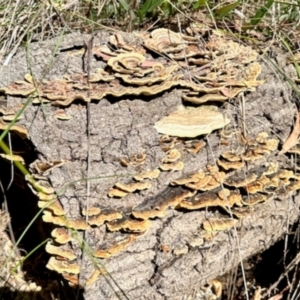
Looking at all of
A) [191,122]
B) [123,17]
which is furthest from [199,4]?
[191,122]

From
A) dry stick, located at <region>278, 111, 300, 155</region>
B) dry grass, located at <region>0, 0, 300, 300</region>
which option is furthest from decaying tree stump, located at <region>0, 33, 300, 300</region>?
dry grass, located at <region>0, 0, 300, 300</region>

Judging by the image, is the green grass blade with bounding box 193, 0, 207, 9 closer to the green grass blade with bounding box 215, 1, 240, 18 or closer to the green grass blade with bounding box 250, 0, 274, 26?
the green grass blade with bounding box 215, 1, 240, 18

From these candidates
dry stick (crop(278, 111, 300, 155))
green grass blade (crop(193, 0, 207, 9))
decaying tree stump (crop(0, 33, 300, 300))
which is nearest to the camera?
decaying tree stump (crop(0, 33, 300, 300))

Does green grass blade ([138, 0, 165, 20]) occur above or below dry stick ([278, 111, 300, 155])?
above

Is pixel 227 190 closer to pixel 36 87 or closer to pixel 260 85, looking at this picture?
pixel 260 85

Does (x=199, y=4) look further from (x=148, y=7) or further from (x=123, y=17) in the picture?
(x=123, y=17)

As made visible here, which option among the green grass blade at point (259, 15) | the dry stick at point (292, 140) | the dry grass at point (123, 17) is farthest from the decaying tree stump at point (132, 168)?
the green grass blade at point (259, 15)

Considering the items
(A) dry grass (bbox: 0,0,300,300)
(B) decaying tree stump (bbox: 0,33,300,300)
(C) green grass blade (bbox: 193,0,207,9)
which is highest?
(C) green grass blade (bbox: 193,0,207,9)

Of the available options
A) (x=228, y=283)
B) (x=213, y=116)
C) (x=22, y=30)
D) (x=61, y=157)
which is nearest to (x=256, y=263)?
(x=228, y=283)
